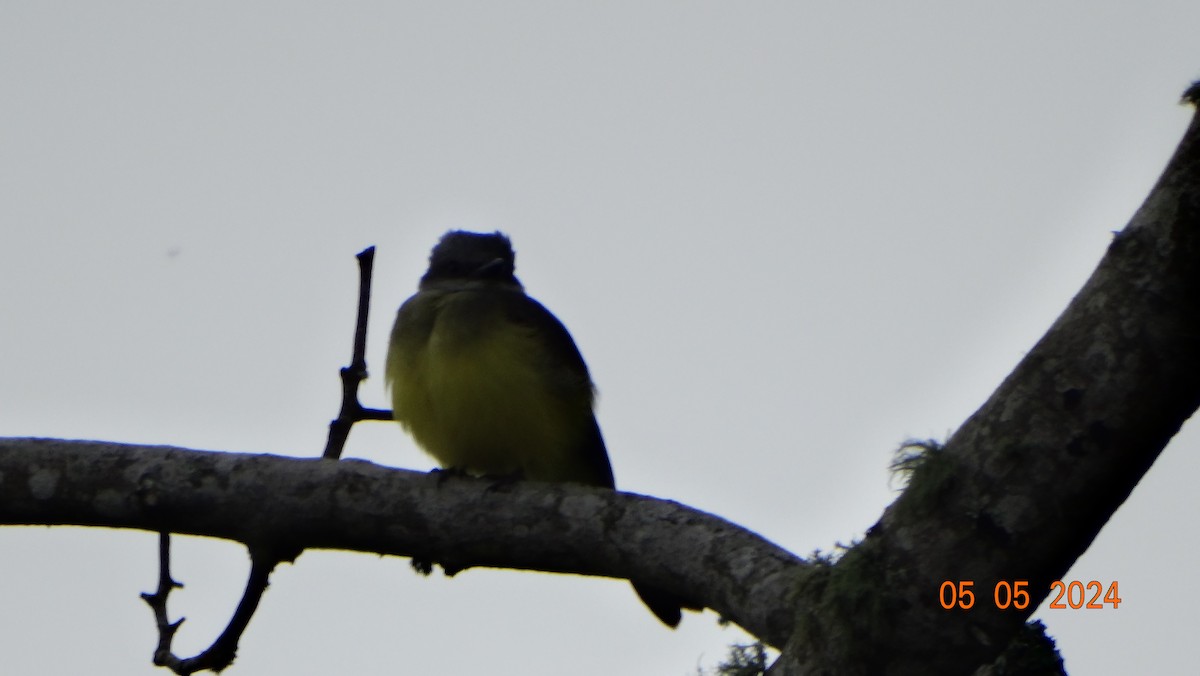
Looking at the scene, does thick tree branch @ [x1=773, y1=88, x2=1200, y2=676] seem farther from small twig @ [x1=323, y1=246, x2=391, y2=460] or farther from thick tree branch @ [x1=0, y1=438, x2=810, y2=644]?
small twig @ [x1=323, y1=246, x2=391, y2=460]

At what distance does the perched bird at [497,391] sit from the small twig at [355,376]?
570 millimetres

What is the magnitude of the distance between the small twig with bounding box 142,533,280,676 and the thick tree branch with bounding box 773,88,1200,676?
6.32ft

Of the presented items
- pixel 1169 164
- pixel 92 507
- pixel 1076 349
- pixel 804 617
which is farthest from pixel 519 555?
pixel 1169 164

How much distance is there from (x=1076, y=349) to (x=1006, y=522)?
0.44 m

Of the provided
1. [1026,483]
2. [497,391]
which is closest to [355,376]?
[497,391]

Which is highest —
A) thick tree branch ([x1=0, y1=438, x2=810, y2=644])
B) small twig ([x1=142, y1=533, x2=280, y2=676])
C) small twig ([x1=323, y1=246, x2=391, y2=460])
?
small twig ([x1=323, y1=246, x2=391, y2=460])

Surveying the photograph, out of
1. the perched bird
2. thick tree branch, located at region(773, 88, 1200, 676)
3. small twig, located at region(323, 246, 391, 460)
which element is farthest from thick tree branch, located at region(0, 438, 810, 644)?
the perched bird

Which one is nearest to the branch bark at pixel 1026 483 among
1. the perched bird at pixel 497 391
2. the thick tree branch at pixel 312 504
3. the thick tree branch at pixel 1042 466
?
the thick tree branch at pixel 1042 466

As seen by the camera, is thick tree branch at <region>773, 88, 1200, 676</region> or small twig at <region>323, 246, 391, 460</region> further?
small twig at <region>323, 246, 391, 460</region>

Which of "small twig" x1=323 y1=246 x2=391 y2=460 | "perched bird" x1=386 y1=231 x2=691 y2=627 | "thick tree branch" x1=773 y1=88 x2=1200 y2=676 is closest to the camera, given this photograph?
"thick tree branch" x1=773 y1=88 x2=1200 y2=676

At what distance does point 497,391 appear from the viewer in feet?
17.8

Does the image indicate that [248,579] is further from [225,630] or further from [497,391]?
[497,391]

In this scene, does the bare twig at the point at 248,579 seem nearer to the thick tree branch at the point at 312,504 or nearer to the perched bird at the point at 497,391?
the thick tree branch at the point at 312,504

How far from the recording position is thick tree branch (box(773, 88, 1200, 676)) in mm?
3002
